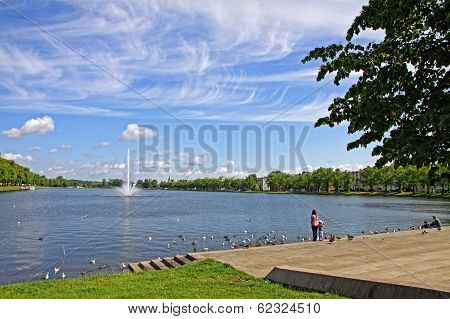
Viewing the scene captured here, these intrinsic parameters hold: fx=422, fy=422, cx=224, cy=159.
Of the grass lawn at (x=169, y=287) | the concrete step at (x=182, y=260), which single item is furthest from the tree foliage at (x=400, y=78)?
the concrete step at (x=182, y=260)

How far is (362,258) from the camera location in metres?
20.0

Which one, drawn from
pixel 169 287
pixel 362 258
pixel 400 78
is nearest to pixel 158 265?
pixel 169 287

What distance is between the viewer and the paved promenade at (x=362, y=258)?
16.3m

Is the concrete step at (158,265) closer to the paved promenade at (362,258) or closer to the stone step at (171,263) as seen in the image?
the stone step at (171,263)

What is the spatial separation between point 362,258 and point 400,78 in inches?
553

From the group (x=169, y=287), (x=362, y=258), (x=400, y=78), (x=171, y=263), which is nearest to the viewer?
(x=400, y=78)

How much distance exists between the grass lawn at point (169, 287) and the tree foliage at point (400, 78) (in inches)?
237

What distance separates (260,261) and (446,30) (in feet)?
45.9

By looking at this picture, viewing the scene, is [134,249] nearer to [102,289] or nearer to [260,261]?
[260,261]

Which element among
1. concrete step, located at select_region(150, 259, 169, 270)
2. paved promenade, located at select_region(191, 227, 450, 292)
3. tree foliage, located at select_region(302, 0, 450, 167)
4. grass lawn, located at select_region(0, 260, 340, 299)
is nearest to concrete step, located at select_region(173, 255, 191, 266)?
paved promenade, located at select_region(191, 227, 450, 292)

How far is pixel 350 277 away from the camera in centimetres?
1249

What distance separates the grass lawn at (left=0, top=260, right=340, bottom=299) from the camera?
→ 12.4m

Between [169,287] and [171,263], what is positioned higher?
[169,287]

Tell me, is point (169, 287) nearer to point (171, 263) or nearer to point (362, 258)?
point (171, 263)
